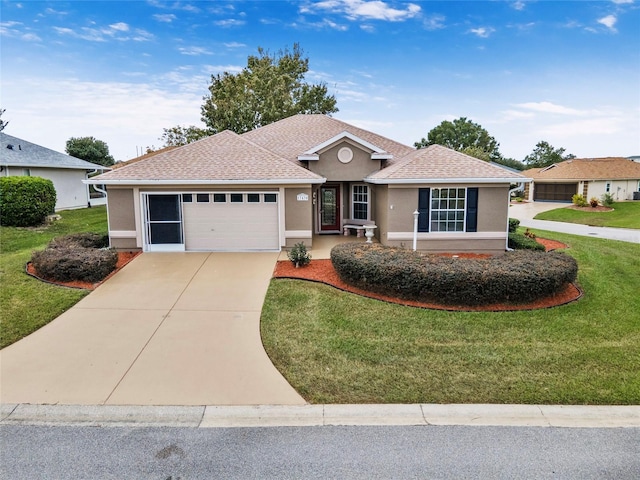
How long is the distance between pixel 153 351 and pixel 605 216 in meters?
29.8

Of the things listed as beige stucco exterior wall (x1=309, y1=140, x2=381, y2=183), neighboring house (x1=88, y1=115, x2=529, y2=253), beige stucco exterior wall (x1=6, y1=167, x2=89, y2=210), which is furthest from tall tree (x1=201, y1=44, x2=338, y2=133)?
neighboring house (x1=88, y1=115, x2=529, y2=253)

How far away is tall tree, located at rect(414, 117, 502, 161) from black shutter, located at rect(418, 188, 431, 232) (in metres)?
59.1

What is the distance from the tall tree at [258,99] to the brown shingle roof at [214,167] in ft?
51.7

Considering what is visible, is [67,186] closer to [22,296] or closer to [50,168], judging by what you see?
[50,168]

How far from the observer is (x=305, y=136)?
1866 cm

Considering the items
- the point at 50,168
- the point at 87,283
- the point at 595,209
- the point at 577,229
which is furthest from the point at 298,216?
the point at 595,209

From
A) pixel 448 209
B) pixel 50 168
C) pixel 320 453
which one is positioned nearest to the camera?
pixel 320 453

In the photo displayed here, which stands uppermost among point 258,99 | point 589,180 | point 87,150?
point 258,99

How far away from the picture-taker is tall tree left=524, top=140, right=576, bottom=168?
6562 centimetres

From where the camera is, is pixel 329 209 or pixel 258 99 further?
pixel 258 99

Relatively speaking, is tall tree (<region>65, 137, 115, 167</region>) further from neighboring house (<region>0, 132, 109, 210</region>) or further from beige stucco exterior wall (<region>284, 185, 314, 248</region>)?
beige stucco exterior wall (<region>284, 185, 314, 248</region>)

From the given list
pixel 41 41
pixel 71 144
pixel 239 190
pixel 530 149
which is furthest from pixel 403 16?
pixel 530 149

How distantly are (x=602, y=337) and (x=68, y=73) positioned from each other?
828 inches

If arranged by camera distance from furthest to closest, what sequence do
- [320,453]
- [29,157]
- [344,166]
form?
1. [29,157]
2. [344,166]
3. [320,453]
